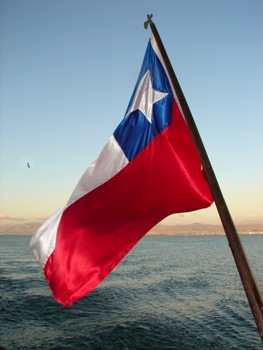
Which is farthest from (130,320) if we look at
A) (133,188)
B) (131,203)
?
(133,188)

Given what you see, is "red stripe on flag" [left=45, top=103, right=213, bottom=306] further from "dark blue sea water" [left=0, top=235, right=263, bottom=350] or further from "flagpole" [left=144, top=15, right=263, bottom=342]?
"dark blue sea water" [left=0, top=235, right=263, bottom=350]

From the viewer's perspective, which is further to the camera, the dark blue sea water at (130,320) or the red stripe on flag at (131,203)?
the dark blue sea water at (130,320)

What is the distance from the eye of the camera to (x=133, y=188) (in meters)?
5.48

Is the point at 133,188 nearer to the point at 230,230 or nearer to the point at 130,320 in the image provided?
the point at 230,230

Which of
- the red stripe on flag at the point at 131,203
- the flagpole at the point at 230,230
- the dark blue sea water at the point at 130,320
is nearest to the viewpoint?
the flagpole at the point at 230,230

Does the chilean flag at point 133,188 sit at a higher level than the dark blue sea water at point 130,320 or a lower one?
higher

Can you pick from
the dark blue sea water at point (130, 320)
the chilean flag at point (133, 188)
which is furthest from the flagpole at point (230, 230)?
the dark blue sea water at point (130, 320)

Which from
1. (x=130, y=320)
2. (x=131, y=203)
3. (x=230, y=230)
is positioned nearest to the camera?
(x=230, y=230)

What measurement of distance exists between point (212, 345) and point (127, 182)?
1340 centimetres

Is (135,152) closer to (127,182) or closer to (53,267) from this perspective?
(127,182)

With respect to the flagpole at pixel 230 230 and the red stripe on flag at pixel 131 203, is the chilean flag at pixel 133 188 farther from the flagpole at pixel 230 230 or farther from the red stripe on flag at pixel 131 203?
the flagpole at pixel 230 230

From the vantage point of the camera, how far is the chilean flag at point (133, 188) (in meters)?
5.29

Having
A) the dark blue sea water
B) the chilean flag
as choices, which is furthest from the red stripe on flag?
the dark blue sea water

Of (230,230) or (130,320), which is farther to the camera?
(130,320)
